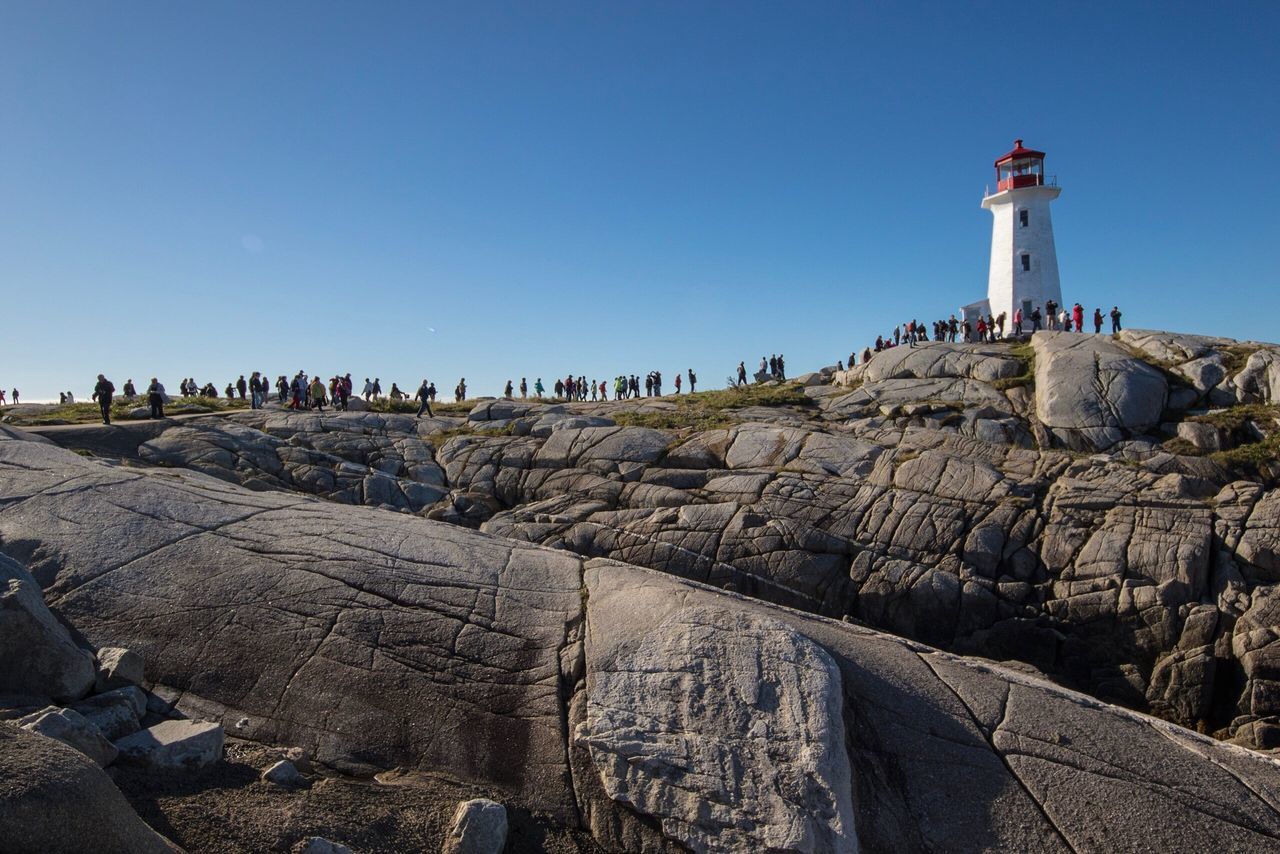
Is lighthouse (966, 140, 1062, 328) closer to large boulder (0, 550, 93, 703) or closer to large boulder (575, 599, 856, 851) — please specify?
large boulder (575, 599, 856, 851)

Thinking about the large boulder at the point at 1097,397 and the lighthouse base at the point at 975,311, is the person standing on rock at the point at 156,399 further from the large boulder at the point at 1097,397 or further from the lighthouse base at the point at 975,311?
the lighthouse base at the point at 975,311

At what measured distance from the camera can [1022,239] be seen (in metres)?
57.2

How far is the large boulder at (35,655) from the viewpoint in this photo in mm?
11008

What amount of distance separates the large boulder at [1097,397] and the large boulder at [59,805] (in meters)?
36.1

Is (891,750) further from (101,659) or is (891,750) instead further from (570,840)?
(101,659)

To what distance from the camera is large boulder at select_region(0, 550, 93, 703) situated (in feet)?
36.1

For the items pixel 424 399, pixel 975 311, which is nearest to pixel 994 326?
pixel 975 311

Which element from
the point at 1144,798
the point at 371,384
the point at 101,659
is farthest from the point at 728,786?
the point at 371,384

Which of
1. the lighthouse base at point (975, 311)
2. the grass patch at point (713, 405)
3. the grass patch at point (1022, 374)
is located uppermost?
the lighthouse base at point (975, 311)

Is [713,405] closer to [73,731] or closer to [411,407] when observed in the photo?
[411,407]

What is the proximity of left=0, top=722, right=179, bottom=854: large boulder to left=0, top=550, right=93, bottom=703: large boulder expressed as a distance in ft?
12.5

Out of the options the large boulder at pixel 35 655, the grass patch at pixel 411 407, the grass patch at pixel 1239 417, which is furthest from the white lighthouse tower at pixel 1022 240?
the large boulder at pixel 35 655

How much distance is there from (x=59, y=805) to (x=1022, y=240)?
61.8 m

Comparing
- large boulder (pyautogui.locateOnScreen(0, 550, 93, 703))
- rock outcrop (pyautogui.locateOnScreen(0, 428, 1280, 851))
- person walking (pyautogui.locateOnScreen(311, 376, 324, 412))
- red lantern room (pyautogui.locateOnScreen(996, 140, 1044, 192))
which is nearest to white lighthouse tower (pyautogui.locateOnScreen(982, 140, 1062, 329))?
red lantern room (pyautogui.locateOnScreen(996, 140, 1044, 192))
